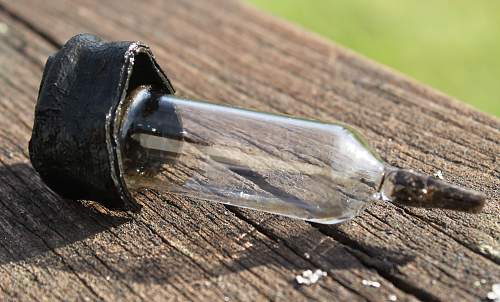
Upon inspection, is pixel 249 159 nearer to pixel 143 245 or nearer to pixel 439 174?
pixel 143 245

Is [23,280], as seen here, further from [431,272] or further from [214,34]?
[214,34]

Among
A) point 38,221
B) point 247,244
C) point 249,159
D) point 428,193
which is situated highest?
point 428,193

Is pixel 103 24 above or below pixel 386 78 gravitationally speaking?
below

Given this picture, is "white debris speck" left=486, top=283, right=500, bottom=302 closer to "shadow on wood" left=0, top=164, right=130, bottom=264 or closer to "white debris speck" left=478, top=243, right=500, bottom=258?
"white debris speck" left=478, top=243, right=500, bottom=258

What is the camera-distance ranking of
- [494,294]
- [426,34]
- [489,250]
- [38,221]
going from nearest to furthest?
[494,294] < [489,250] < [38,221] < [426,34]

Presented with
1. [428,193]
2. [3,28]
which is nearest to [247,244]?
[428,193]

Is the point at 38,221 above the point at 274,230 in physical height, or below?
below

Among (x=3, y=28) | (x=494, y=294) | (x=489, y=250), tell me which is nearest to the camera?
(x=494, y=294)

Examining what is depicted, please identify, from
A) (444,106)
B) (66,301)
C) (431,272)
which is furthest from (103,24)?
(431,272)
